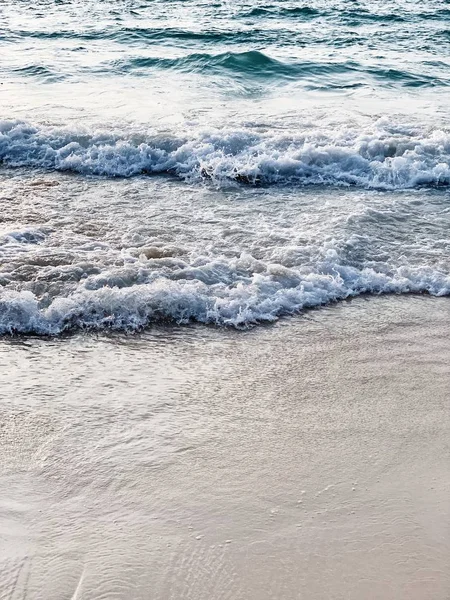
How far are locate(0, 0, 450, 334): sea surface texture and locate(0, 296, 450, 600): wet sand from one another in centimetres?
63

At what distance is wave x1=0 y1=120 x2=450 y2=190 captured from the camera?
28.5 ft

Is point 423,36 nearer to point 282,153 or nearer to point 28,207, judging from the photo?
point 282,153

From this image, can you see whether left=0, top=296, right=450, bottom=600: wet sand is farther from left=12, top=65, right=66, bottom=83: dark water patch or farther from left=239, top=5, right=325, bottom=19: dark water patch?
left=239, top=5, right=325, bottom=19: dark water patch

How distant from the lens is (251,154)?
9094mm

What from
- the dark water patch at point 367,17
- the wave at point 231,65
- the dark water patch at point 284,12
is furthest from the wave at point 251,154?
the dark water patch at point 284,12

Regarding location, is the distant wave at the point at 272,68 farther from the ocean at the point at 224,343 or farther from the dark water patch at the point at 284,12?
the dark water patch at the point at 284,12

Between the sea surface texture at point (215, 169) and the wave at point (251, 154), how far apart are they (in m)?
0.03

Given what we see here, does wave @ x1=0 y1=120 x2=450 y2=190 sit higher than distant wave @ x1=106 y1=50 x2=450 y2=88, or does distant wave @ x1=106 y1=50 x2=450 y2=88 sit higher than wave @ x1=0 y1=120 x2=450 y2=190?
distant wave @ x1=106 y1=50 x2=450 y2=88

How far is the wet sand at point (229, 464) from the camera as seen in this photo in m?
3.12

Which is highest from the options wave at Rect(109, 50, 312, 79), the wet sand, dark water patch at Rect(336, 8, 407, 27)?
dark water patch at Rect(336, 8, 407, 27)

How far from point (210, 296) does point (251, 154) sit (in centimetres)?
382

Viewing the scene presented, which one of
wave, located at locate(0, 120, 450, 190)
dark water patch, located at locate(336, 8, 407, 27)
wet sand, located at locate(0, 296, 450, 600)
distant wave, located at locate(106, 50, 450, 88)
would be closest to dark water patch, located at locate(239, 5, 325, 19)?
dark water patch, located at locate(336, 8, 407, 27)

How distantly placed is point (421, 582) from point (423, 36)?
14.7m

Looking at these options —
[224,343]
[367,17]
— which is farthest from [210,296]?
[367,17]
